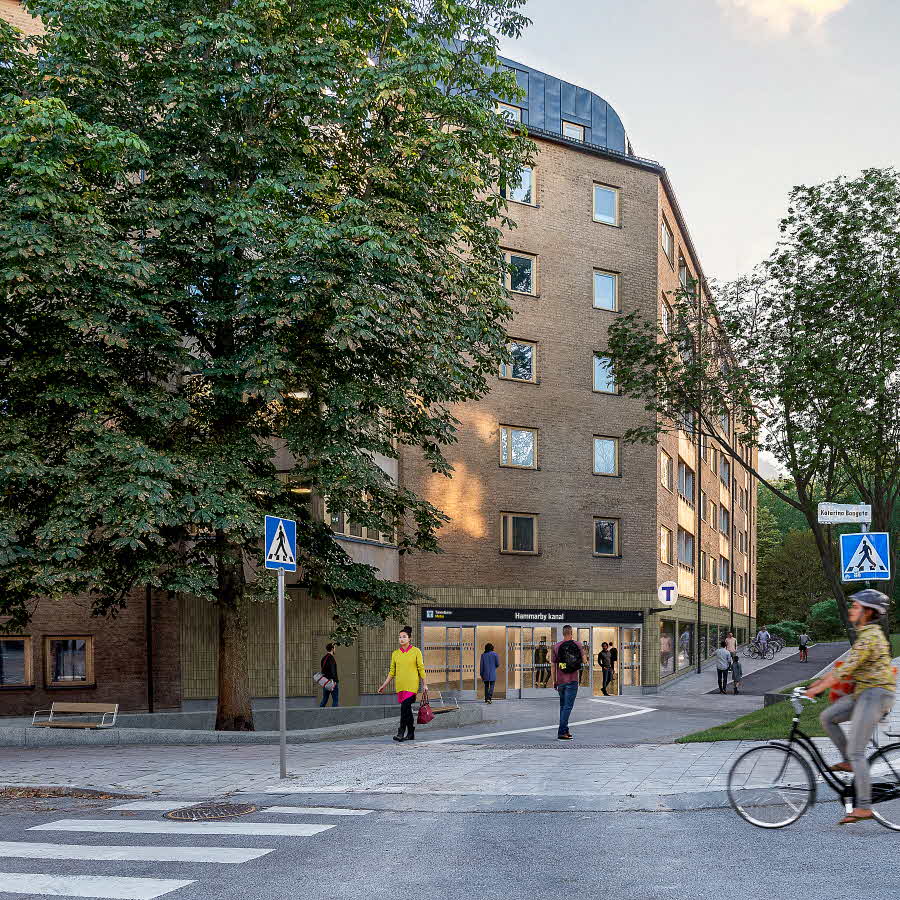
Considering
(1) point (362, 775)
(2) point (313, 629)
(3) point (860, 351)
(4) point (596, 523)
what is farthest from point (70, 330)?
(4) point (596, 523)

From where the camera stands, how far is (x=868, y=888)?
6.42 meters

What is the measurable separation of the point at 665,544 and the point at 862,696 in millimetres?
31592

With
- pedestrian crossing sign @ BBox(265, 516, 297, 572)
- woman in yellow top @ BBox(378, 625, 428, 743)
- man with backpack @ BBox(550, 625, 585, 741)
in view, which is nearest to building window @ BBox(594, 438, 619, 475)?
man with backpack @ BBox(550, 625, 585, 741)

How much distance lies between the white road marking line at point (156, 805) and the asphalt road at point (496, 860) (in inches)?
35.7

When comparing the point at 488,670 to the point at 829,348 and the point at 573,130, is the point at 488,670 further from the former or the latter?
the point at 573,130

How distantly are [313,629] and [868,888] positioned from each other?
2303cm

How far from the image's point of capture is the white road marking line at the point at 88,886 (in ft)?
22.3

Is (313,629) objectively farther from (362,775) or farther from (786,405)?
(362,775)

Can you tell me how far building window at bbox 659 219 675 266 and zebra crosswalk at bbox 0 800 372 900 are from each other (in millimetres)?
33217

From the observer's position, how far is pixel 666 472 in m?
40.1

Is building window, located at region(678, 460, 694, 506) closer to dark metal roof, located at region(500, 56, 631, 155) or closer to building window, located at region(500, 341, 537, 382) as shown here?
building window, located at region(500, 341, 537, 382)

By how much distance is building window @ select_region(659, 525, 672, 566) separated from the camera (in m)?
38.1

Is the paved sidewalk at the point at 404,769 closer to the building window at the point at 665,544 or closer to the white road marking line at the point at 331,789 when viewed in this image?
the white road marking line at the point at 331,789

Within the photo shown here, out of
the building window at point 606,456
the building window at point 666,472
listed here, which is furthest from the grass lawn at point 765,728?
the building window at point 666,472
